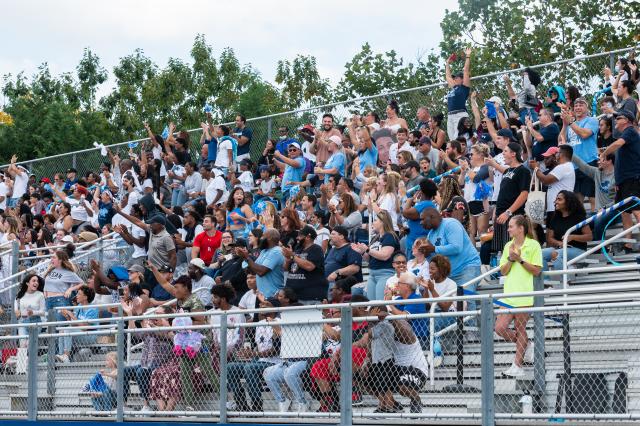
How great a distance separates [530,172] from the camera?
15.9 meters

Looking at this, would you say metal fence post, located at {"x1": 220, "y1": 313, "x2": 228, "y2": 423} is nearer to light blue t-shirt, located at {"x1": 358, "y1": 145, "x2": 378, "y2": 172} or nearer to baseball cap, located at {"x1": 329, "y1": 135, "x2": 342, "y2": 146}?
light blue t-shirt, located at {"x1": 358, "y1": 145, "x2": 378, "y2": 172}

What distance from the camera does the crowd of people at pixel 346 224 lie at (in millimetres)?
12750

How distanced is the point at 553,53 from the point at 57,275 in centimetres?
1864

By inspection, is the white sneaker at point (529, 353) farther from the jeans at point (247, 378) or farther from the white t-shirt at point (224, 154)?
the white t-shirt at point (224, 154)

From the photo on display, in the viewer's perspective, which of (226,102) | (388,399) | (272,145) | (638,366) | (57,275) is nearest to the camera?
(638,366)

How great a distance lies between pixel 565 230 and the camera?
48.4 feet

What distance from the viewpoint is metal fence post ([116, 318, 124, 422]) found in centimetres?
1445

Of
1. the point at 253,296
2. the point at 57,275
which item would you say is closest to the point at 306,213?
the point at 253,296

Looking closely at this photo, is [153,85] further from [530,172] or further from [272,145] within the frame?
[530,172]

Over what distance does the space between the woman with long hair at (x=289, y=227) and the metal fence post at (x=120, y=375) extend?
10.1 ft

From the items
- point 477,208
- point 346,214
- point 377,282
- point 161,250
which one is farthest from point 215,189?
point 377,282

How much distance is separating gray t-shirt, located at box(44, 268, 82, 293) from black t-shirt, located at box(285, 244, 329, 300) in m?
6.33

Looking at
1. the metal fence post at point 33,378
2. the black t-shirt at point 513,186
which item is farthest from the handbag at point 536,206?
the metal fence post at point 33,378

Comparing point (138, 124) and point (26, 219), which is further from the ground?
point (138, 124)
